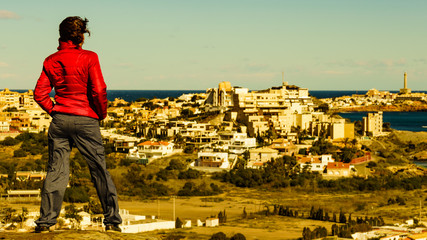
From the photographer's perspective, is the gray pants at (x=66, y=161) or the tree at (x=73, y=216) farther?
→ the tree at (x=73, y=216)

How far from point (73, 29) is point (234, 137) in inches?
2192

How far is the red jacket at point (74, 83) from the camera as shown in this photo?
691cm

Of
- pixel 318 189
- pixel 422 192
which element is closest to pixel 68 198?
pixel 318 189

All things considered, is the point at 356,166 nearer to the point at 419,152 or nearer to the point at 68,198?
the point at 419,152

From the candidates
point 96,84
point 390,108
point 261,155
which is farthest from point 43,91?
point 390,108

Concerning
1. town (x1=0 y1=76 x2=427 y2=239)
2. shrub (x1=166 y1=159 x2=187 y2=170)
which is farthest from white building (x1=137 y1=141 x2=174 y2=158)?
shrub (x1=166 y1=159 x2=187 y2=170)

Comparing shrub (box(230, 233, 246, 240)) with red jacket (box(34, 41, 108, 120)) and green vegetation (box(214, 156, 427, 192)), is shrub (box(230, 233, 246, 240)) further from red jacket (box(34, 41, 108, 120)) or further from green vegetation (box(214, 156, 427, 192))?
red jacket (box(34, 41, 108, 120))

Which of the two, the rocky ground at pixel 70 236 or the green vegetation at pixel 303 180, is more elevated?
the rocky ground at pixel 70 236

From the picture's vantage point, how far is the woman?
693 cm

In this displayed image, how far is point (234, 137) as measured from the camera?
205 ft

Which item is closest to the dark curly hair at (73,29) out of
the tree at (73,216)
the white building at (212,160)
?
the tree at (73,216)

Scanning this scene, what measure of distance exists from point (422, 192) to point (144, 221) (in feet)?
77.2

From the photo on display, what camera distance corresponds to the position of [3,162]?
54625 millimetres

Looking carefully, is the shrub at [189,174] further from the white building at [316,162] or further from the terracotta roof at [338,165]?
the terracotta roof at [338,165]
